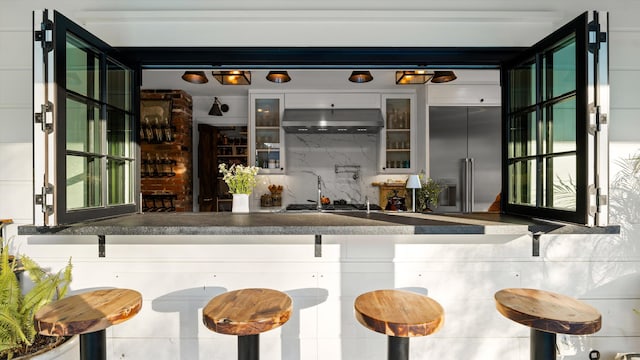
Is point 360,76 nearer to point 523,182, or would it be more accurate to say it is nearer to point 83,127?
point 523,182

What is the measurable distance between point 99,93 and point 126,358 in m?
1.60

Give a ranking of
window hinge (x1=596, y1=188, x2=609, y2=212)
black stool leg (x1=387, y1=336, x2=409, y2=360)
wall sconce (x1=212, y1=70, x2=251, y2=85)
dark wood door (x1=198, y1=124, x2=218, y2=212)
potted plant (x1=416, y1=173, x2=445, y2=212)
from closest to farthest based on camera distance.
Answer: black stool leg (x1=387, y1=336, x2=409, y2=360) < window hinge (x1=596, y1=188, x2=609, y2=212) < wall sconce (x1=212, y1=70, x2=251, y2=85) < potted plant (x1=416, y1=173, x2=445, y2=212) < dark wood door (x1=198, y1=124, x2=218, y2=212)

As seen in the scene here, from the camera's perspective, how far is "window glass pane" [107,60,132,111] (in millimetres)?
1978

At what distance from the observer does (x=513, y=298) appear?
1465 millimetres

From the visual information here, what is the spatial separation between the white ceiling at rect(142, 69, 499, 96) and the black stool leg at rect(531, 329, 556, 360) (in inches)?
123

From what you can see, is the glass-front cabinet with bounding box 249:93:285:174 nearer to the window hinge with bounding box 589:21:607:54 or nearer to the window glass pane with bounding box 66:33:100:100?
the window glass pane with bounding box 66:33:100:100

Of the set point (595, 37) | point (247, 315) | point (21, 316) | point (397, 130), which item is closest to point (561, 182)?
point (595, 37)

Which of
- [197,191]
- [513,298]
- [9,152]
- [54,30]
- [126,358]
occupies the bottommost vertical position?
[126,358]

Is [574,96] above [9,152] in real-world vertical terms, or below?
above

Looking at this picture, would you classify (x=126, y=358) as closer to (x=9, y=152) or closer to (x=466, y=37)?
(x=9, y=152)

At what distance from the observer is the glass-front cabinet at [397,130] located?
4.65 metres

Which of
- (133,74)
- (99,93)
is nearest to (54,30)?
(99,93)

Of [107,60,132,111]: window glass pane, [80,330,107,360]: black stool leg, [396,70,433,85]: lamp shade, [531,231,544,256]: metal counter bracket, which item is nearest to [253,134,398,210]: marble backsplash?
[396,70,433,85]: lamp shade

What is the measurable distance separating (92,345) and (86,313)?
0.61 ft
